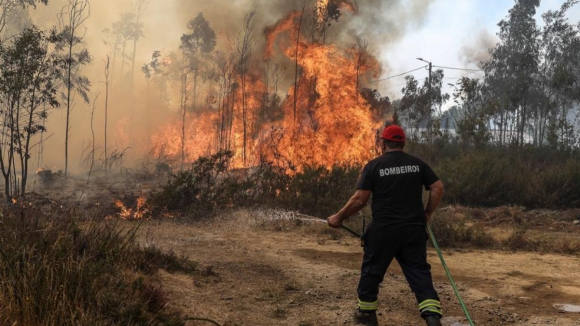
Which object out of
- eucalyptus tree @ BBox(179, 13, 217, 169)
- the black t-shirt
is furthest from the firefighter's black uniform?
eucalyptus tree @ BBox(179, 13, 217, 169)

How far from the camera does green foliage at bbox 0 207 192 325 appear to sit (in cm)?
310

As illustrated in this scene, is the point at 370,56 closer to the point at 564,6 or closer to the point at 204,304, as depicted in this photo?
the point at 204,304

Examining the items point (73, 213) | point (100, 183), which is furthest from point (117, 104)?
point (73, 213)

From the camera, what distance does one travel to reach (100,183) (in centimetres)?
1650

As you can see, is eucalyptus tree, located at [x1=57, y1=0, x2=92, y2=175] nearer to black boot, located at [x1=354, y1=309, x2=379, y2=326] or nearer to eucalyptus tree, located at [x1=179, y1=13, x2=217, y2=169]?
eucalyptus tree, located at [x1=179, y1=13, x2=217, y2=169]

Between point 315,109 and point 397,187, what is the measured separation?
43.5ft

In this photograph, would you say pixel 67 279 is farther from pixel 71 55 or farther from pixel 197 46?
pixel 197 46

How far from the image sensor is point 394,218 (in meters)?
4.03

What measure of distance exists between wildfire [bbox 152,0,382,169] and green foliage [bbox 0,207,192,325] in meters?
→ 8.58

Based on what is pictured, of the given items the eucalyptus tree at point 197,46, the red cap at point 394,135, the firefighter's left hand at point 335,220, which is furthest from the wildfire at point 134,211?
the eucalyptus tree at point 197,46

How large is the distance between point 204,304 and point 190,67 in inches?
1156

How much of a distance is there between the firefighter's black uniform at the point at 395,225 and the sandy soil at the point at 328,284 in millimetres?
692

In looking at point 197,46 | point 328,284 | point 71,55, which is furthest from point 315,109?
point 197,46

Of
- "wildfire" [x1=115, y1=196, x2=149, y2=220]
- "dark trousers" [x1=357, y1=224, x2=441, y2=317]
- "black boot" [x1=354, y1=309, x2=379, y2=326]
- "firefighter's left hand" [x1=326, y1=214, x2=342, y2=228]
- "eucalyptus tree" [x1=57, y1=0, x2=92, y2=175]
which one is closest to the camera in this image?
"dark trousers" [x1=357, y1=224, x2=441, y2=317]
